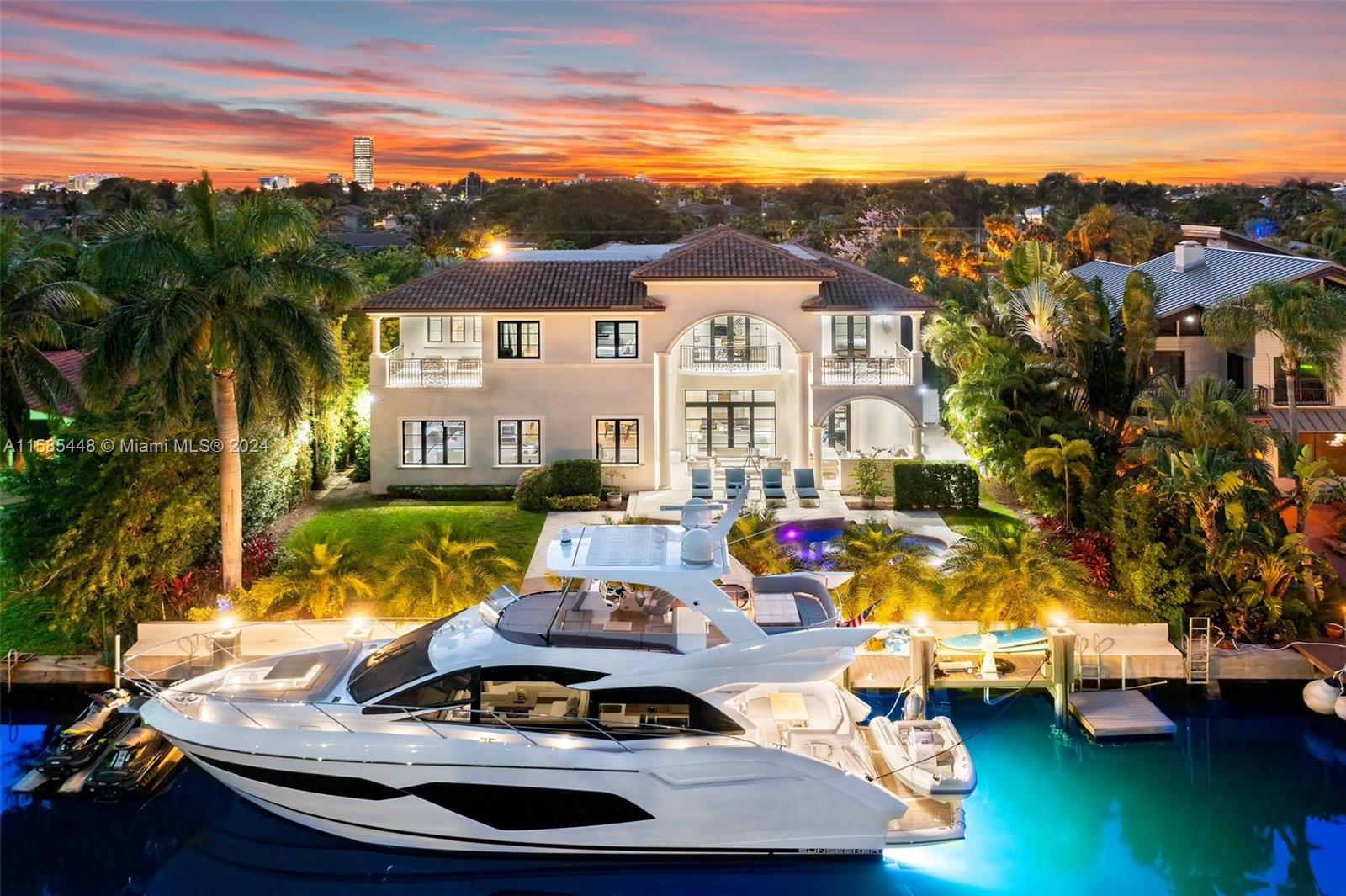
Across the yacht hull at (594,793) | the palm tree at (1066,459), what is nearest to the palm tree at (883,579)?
the palm tree at (1066,459)

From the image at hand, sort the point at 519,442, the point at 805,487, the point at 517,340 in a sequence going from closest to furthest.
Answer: the point at 805,487, the point at 519,442, the point at 517,340

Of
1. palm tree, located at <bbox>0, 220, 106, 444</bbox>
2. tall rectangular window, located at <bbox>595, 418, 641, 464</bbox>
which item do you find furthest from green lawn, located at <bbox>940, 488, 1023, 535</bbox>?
palm tree, located at <bbox>0, 220, 106, 444</bbox>

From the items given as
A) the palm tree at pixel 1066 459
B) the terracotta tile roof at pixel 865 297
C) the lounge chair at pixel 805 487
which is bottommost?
the lounge chair at pixel 805 487

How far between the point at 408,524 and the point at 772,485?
828 cm

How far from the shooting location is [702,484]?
29.2 metres

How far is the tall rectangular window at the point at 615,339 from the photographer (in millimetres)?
31109

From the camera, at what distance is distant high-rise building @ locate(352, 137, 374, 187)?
201 feet

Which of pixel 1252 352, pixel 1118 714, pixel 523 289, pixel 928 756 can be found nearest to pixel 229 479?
pixel 523 289

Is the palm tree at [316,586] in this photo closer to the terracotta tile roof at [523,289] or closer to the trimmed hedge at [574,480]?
the trimmed hedge at [574,480]

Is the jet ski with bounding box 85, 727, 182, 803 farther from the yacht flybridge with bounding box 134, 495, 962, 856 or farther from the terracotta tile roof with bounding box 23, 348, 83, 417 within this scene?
the terracotta tile roof with bounding box 23, 348, 83, 417

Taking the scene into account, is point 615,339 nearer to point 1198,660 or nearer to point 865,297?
point 865,297

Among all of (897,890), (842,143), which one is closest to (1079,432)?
(897,890)

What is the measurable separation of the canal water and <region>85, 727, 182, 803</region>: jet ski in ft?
0.80

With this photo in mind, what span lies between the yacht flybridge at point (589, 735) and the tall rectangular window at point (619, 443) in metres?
15.2
